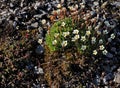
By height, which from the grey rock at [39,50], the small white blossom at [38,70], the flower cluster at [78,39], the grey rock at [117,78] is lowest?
the grey rock at [117,78]

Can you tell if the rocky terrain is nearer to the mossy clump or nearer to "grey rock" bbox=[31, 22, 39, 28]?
"grey rock" bbox=[31, 22, 39, 28]

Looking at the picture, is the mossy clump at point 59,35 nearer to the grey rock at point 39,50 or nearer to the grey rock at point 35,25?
the grey rock at point 39,50

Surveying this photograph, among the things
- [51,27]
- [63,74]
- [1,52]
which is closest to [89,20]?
[51,27]

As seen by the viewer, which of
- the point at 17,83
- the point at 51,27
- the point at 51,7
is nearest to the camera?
the point at 17,83

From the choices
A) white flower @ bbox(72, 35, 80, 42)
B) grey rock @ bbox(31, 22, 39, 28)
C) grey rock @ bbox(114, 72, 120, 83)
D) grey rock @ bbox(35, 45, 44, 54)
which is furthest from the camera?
grey rock @ bbox(31, 22, 39, 28)

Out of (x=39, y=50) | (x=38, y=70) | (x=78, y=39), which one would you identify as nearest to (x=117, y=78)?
(x=78, y=39)

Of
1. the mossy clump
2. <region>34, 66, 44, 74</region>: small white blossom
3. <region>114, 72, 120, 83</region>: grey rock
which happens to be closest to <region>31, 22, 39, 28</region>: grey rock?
the mossy clump

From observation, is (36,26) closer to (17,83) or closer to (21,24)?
(21,24)

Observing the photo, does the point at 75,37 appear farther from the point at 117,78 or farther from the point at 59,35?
the point at 117,78

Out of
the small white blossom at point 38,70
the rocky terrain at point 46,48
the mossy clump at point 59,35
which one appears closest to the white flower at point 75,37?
the mossy clump at point 59,35

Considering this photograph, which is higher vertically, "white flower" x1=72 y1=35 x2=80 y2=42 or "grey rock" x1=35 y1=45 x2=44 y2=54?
"white flower" x1=72 y1=35 x2=80 y2=42

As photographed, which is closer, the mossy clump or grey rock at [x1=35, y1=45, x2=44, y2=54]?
the mossy clump
